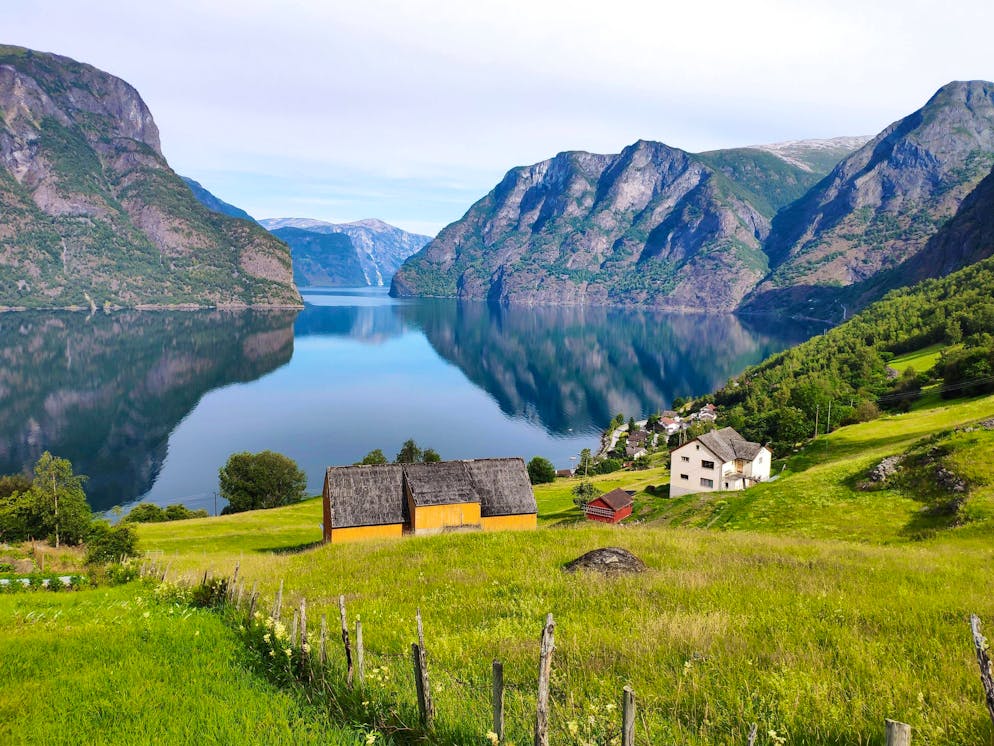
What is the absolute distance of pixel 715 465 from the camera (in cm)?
6831

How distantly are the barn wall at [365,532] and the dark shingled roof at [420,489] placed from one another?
1.00 feet

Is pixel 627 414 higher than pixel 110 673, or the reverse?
pixel 110 673

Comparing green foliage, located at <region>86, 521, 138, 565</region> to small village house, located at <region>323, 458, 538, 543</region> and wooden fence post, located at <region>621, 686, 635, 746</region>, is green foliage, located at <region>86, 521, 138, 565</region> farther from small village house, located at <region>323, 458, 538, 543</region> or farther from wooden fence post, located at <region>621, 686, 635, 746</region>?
wooden fence post, located at <region>621, 686, 635, 746</region>

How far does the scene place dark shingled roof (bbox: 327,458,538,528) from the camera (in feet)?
128

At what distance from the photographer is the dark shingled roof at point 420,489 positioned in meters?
39.1

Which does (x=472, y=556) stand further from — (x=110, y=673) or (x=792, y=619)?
(x=110, y=673)

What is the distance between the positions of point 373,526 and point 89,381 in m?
163

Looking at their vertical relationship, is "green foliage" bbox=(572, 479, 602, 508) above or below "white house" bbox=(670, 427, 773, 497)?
below

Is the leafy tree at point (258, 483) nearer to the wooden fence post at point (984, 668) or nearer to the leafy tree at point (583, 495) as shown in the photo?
the leafy tree at point (583, 495)

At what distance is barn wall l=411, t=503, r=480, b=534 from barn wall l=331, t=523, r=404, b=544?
1335mm

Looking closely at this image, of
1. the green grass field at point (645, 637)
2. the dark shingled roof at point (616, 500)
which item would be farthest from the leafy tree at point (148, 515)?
the green grass field at point (645, 637)

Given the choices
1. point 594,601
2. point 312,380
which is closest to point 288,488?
point 594,601

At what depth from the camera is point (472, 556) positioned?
20297 millimetres

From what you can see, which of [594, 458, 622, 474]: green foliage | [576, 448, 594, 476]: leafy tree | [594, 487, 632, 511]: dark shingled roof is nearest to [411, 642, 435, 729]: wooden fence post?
[594, 487, 632, 511]: dark shingled roof
